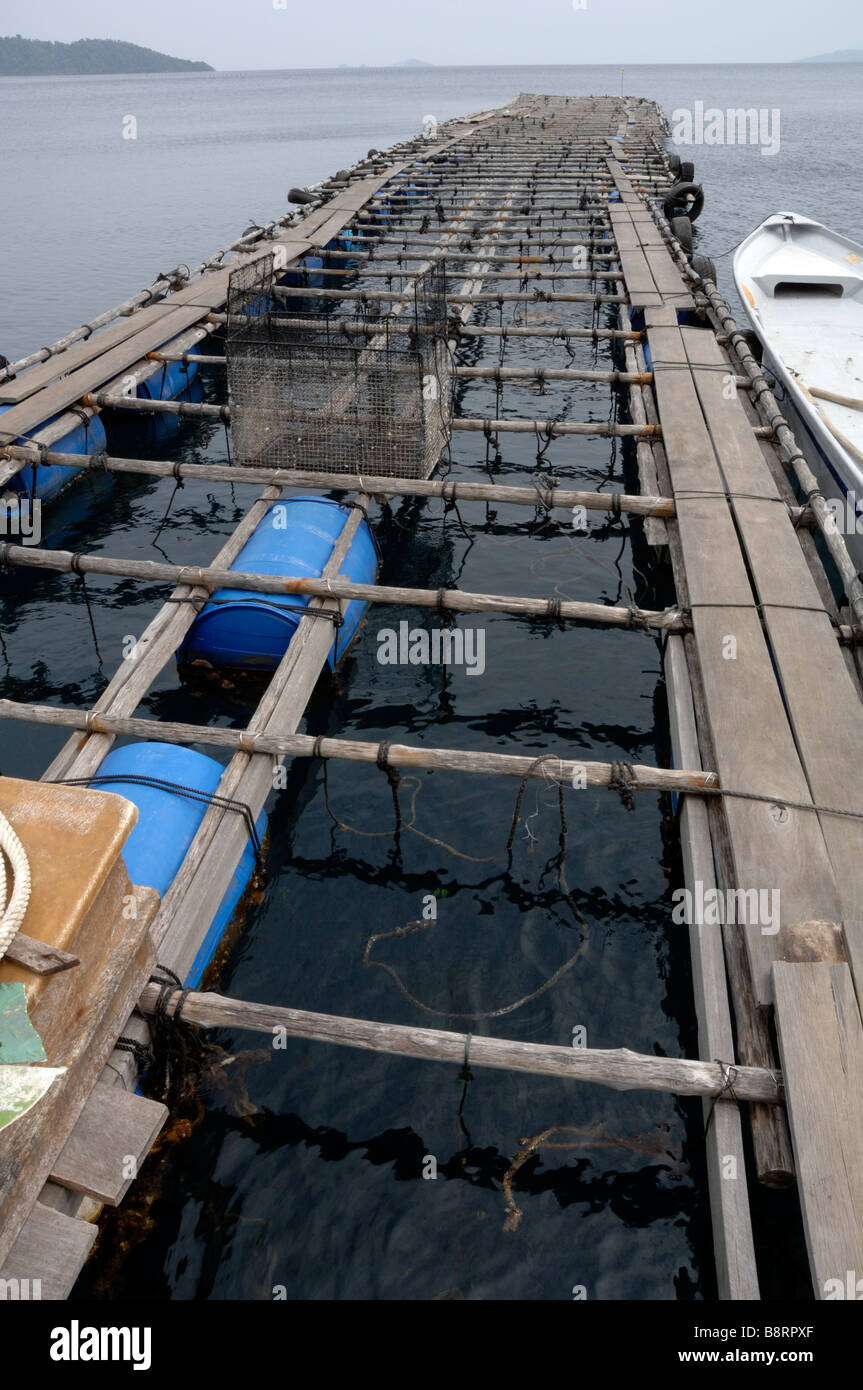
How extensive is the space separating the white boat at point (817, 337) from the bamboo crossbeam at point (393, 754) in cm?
703

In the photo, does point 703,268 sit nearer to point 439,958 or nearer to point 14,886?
point 439,958

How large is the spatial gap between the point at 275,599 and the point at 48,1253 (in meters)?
6.83

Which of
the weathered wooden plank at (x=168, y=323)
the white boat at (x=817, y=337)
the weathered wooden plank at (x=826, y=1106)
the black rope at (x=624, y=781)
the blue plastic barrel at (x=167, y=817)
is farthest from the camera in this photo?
the weathered wooden plank at (x=168, y=323)

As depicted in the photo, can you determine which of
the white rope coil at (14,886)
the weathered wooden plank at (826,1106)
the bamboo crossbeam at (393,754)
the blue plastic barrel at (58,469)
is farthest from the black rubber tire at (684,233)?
the white rope coil at (14,886)

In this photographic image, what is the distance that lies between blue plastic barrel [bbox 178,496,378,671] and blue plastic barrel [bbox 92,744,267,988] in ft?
7.96

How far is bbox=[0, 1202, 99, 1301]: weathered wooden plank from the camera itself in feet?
13.4

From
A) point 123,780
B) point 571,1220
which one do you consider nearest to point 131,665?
point 123,780

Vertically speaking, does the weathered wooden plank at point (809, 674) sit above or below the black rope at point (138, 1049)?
above

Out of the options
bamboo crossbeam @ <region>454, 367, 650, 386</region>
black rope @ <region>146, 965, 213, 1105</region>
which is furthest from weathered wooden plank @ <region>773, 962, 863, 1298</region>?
bamboo crossbeam @ <region>454, 367, 650, 386</region>

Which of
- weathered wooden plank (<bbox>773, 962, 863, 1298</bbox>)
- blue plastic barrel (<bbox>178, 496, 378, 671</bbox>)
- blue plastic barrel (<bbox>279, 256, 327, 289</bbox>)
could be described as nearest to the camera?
weathered wooden plank (<bbox>773, 962, 863, 1298</bbox>)

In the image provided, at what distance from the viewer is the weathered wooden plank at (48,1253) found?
13.4ft

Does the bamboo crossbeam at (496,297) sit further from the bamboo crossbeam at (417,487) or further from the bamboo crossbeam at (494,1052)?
the bamboo crossbeam at (494,1052)

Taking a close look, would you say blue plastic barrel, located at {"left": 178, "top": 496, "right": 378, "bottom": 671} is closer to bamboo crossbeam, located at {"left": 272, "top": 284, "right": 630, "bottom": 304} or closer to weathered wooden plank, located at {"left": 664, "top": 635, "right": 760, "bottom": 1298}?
weathered wooden plank, located at {"left": 664, "top": 635, "right": 760, "bottom": 1298}

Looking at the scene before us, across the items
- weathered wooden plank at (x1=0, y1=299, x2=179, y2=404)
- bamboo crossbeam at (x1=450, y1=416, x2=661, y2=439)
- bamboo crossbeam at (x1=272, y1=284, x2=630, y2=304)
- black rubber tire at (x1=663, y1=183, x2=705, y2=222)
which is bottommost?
bamboo crossbeam at (x1=450, y1=416, x2=661, y2=439)
